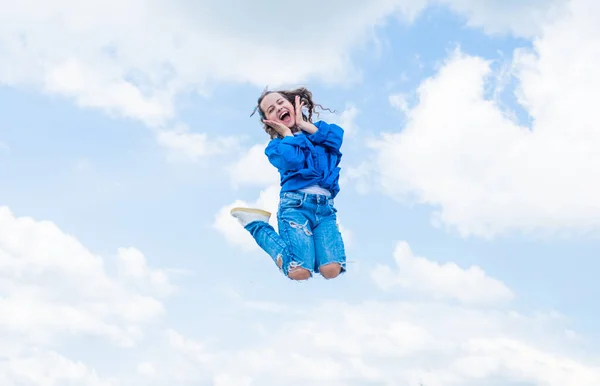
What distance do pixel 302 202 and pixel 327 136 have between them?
1.01m

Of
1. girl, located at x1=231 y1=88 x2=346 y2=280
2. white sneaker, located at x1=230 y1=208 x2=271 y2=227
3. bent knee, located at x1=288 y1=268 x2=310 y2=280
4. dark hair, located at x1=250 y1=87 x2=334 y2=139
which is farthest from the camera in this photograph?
dark hair, located at x1=250 y1=87 x2=334 y2=139

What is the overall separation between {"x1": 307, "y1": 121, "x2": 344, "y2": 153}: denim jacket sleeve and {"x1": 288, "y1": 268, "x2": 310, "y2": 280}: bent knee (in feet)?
5.82

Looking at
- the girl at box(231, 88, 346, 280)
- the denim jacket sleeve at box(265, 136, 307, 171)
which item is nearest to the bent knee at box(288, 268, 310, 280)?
the girl at box(231, 88, 346, 280)

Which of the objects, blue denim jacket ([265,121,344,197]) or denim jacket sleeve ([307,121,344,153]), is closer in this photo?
blue denim jacket ([265,121,344,197])

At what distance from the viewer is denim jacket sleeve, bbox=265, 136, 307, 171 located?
9586 mm

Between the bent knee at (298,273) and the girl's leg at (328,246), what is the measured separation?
1.08 feet

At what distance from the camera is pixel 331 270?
388 inches

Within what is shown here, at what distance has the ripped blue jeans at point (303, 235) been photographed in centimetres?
969

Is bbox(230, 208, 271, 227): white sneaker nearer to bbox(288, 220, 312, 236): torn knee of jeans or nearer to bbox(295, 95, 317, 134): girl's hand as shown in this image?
bbox(288, 220, 312, 236): torn knee of jeans

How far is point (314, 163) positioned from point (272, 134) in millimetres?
1019

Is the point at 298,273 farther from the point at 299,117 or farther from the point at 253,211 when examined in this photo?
the point at 299,117

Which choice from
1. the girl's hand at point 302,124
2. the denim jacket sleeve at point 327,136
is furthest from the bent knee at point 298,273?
the girl's hand at point 302,124

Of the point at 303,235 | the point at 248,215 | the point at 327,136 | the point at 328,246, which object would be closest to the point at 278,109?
the point at 327,136

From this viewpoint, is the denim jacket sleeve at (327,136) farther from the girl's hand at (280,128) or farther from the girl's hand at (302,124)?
the girl's hand at (280,128)
